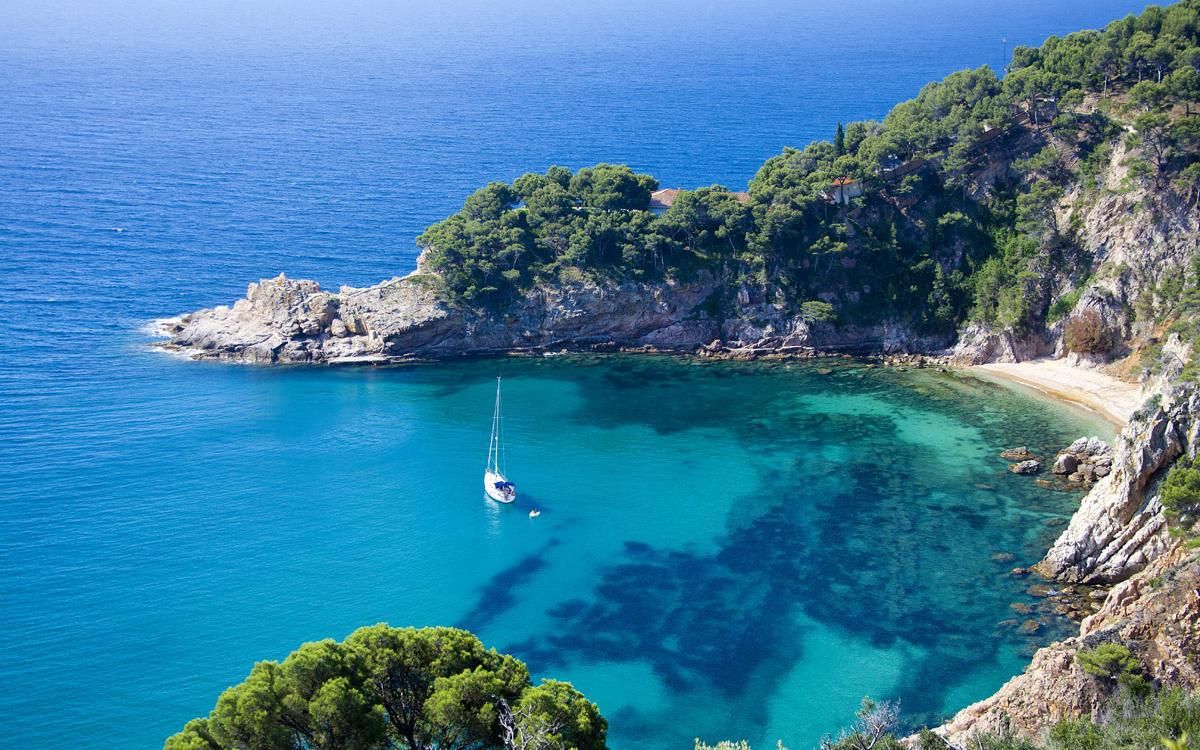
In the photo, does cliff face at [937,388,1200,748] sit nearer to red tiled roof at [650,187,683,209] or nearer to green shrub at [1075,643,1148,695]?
green shrub at [1075,643,1148,695]

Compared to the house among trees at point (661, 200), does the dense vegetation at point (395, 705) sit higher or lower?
lower

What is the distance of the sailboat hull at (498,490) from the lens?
6731 cm

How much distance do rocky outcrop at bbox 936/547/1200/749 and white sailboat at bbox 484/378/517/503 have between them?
30.6m

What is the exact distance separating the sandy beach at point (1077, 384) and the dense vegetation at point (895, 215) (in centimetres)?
464

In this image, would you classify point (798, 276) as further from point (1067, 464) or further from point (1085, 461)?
point (1085, 461)

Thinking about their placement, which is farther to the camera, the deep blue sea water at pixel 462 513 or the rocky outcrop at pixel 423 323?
the rocky outcrop at pixel 423 323

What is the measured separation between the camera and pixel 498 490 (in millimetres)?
67500

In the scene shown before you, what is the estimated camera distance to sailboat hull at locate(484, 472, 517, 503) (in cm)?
6731

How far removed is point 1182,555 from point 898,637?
1412 cm

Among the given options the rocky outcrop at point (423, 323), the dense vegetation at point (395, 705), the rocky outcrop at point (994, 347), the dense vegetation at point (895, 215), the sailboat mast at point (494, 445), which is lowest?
the dense vegetation at point (395, 705)

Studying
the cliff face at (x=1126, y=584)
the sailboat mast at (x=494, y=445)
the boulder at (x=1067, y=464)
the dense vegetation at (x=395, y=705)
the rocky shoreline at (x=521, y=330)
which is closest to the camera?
the dense vegetation at (x=395, y=705)

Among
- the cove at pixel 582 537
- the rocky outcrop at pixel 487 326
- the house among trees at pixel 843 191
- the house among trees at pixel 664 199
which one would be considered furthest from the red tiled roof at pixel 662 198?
the cove at pixel 582 537

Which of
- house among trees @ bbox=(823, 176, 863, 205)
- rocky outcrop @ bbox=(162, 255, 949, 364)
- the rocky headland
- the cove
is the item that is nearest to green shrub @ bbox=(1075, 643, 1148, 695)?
the cove

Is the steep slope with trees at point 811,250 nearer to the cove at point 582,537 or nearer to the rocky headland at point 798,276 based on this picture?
the rocky headland at point 798,276
